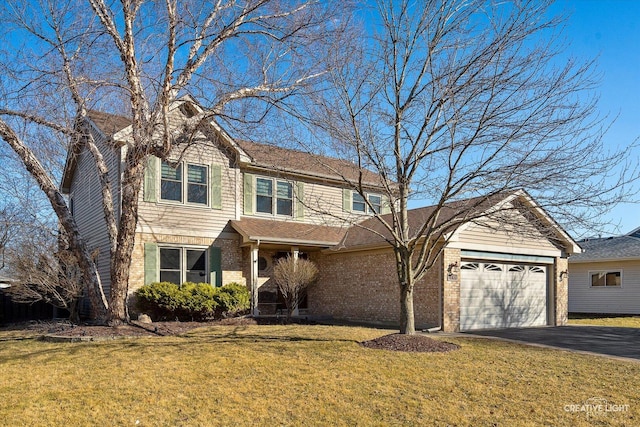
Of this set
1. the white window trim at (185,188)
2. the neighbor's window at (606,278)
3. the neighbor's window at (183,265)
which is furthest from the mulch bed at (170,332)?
the neighbor's window at (606,278)

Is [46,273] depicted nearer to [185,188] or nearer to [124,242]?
[124,242]

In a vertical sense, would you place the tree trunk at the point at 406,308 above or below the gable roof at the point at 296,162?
below

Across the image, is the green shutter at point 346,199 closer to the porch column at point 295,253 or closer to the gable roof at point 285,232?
the gable roof at point 285,232

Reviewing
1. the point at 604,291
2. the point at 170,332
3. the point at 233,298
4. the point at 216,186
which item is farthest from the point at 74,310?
the point at 604,291

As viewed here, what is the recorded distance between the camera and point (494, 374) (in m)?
7.90

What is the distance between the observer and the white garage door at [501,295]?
14.9m

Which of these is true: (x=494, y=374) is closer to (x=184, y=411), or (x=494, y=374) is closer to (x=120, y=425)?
(x=184, y=411)

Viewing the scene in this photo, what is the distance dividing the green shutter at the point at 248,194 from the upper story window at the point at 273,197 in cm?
27

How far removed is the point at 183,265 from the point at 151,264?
1084 mm

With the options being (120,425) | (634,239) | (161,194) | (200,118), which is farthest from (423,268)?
(634,239)

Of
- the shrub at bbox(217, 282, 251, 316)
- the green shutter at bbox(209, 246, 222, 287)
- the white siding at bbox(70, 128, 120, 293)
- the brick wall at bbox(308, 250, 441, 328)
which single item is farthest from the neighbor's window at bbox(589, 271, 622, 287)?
the white siding at bbox(70, 128, 120, 293)

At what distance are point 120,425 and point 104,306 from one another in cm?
798

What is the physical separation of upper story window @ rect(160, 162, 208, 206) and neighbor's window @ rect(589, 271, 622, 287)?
1772cm

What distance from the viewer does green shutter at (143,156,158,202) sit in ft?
49.6
